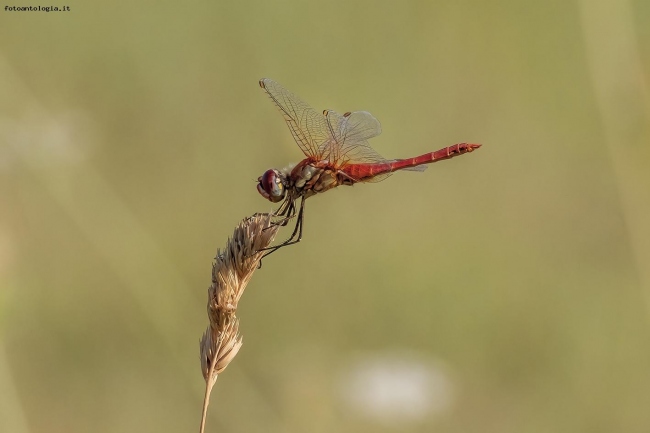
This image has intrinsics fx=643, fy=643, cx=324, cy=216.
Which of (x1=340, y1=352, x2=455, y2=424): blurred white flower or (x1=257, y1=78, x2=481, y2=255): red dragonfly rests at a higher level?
(x1=257, y1=78, x2=481, y2=255): red dragonfly

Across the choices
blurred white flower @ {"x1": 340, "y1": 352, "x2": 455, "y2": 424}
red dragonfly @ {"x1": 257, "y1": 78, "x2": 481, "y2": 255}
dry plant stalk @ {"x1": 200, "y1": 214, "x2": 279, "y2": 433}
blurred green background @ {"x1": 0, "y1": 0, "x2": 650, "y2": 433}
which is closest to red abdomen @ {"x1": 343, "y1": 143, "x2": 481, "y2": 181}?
red dragonfly @ {"x1": 257, "y1": 78, "x2": 481, "y2": 255}

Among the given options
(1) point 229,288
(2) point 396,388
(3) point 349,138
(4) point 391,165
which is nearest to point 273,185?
(3) point 349,138

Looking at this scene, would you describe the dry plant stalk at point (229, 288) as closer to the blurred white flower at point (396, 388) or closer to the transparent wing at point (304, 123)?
the transparent wing at point (304, 123)

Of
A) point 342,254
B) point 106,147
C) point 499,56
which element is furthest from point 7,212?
point 499,56

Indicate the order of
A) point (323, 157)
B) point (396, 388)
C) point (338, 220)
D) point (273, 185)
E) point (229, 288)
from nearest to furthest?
1. point (229, 288)
2. point (273, 185)
3. point (323, 157)
4. point (396, 388)
5. point (338, 220)

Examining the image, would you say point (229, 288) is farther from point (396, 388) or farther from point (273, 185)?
point (396, 388)

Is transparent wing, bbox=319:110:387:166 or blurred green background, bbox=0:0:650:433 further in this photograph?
blurred green background, bbox=0:0:650:433

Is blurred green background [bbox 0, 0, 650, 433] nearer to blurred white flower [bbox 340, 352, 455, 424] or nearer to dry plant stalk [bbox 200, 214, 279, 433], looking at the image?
blurred white flower [bbox 340, 352, 455, 424]

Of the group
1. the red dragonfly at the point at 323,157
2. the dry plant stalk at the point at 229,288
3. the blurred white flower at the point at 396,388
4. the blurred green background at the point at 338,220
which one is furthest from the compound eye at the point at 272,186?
the blurred white flower at the point at 396,388
